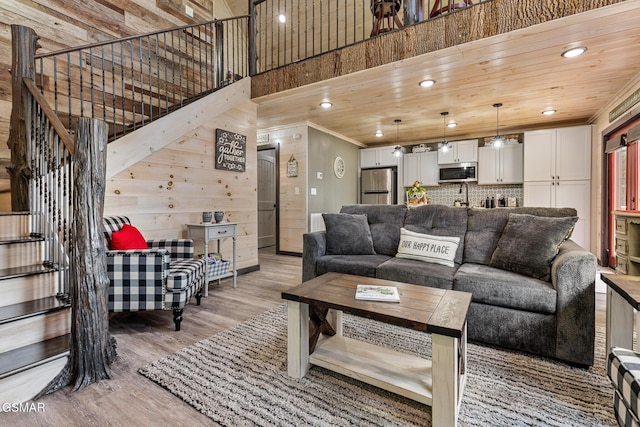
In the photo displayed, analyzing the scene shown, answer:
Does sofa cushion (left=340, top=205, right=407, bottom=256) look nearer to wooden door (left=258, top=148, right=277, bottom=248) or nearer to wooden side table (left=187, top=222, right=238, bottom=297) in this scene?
wooden side table (left=187, top=222, right=238, bottom=297)

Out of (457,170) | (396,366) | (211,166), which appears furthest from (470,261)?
(457,170)

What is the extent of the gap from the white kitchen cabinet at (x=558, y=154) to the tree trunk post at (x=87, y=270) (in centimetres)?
606

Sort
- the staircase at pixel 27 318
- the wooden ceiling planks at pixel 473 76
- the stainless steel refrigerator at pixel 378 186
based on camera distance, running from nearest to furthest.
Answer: the staircase at pixel 27 318 → the wooden ceiling planks at pixel 473 76 → the stainless steel refrigerator at pixel 378 186

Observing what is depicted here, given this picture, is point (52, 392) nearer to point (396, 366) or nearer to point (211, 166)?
point (396, 366)

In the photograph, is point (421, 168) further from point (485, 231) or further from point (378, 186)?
point (485, 231)

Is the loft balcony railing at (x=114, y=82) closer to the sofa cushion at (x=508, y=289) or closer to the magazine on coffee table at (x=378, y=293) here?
the magazine on coffee table at (x=378, y=293)

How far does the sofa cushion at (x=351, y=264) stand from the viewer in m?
2.54

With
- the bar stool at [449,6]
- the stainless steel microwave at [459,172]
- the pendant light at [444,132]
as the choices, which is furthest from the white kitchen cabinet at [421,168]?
the bar stool at [449,6]

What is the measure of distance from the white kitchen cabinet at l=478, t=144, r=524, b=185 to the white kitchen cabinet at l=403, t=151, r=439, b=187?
85 centimetres

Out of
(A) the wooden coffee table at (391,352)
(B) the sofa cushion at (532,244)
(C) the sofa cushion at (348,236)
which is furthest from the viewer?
(C) the sofa cushion at (348,236)

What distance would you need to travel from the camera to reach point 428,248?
2.57m

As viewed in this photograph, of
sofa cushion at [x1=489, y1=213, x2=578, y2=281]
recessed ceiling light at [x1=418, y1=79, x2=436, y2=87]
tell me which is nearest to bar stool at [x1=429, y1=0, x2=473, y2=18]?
recessed ceiling light at [x1=418, y1=79, x2=436, y2=87]

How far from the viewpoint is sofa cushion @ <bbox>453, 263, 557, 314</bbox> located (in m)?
1.81

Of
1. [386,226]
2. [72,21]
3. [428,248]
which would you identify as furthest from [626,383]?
[72,21]
